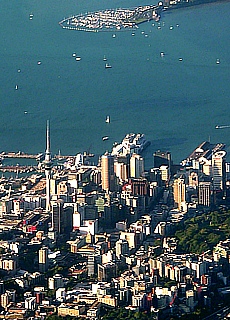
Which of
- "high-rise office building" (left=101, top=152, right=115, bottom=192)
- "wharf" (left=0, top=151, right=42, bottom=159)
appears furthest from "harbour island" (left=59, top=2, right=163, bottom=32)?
"high-rise office building" (left=101, top=152, right=115, bottom=192)

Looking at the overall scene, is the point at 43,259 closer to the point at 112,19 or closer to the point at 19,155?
the point at 19,155

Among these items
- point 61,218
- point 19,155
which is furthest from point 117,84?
point 61,218

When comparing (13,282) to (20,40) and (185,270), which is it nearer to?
(185,270)

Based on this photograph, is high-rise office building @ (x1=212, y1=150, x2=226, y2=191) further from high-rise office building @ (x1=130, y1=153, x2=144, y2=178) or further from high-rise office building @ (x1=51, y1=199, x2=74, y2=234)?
high-rise office building @ (x1=51, y1=199, x2=74, y2=234)

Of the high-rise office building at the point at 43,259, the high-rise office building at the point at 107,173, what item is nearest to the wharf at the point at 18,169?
the high-rise office building at the point at 107,173

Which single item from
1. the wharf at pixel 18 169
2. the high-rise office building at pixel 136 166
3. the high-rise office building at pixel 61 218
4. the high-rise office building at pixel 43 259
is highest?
the high-rise office building at pixel 136 166

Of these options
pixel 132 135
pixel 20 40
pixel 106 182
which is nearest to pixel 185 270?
pixel 106 182

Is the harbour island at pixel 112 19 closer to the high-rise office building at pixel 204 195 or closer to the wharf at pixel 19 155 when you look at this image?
the wharf at pixel 19 155
